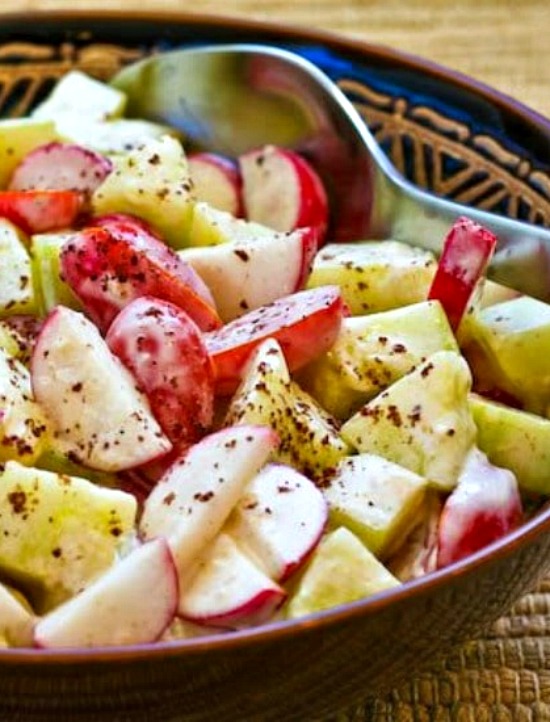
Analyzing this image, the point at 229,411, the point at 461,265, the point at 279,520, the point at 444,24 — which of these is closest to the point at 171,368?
the point at 229,411

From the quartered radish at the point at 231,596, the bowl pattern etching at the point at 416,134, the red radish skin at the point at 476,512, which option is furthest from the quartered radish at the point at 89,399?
the bowl pattern etching at the point at 416,134

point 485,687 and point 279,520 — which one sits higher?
point 279,520

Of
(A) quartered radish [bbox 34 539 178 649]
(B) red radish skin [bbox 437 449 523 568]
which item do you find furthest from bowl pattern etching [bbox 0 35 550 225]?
(A) quartered radish [bbox 34 539 178 649]

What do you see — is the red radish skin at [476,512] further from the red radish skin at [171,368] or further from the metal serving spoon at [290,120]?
the metal serving spoon at [290,120]

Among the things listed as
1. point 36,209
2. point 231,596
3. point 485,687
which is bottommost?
point 485,687

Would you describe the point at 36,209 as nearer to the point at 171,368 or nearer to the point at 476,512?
the point at 171,368

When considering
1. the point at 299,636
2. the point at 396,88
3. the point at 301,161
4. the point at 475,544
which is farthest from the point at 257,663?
the point at 396,88

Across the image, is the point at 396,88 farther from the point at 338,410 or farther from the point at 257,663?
the point at 257,663
